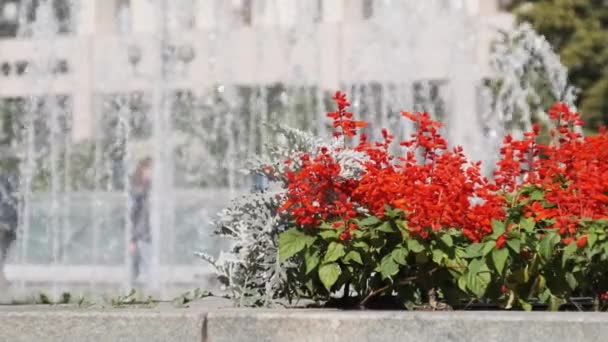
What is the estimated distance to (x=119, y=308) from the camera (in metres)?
5.19

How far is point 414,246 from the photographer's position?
5.07m

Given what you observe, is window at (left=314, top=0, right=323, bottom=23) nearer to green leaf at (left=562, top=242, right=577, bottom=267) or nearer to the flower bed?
A: the flower bed

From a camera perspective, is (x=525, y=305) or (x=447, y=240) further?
(x=525, y=305)

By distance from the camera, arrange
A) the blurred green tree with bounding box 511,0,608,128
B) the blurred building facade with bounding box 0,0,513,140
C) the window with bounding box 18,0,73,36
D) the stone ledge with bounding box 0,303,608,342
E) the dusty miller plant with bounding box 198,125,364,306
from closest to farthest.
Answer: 1. the stone ledge with bounding box 0,303,608,342
2. the dusty miller plant with bounding box 198,125,364,306
3. the window with bounding box 18,0,73,36
4. the blurred green tree with bounding box 511,0,608,128
5. the blurred building facade with bounding box 0,0,513,140

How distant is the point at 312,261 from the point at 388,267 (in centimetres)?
37

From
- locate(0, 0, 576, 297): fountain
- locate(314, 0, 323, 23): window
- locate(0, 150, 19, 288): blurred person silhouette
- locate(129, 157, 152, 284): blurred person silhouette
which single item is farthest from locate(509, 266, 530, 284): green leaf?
locate(314, 0, 323, 23): window

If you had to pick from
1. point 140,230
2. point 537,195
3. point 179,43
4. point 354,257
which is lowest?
point 140,230

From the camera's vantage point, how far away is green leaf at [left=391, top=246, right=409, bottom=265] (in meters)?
5.07

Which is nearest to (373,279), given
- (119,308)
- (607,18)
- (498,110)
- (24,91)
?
(119,308)

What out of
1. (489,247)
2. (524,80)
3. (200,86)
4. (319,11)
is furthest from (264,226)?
(319,11)

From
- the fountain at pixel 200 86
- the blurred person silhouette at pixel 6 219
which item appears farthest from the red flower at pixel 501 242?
the fountain at pixel 200 86

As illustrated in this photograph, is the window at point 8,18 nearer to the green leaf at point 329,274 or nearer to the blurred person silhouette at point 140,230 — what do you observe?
the blurred person silhouette at point 140,230

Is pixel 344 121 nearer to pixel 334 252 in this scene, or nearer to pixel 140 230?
pixel 334 252

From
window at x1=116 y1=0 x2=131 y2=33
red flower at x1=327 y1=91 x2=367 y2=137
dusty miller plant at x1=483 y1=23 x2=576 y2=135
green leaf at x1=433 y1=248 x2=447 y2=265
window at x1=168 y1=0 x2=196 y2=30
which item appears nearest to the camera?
green leaf at x1=433 y1=248 x2=447 y2=265
